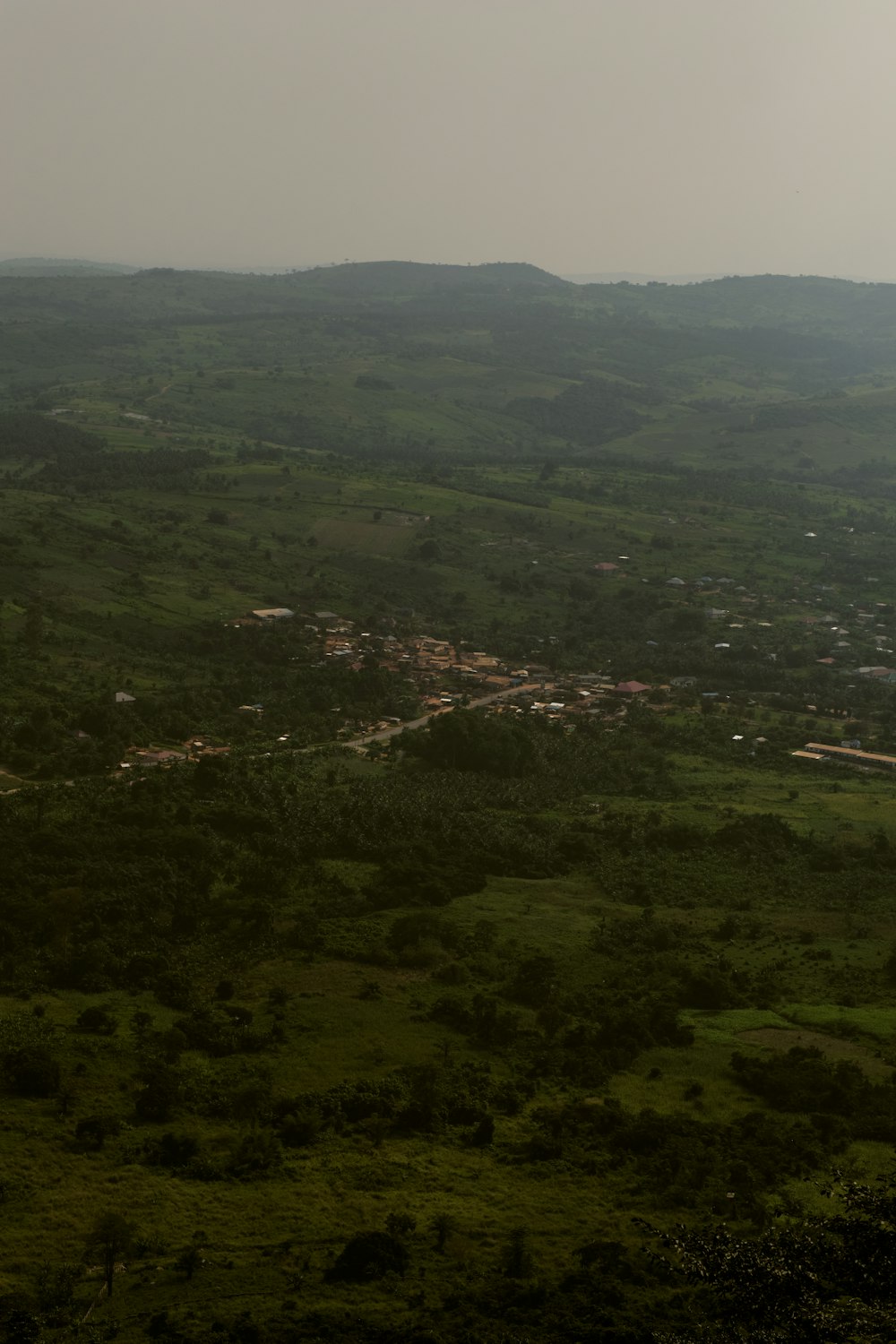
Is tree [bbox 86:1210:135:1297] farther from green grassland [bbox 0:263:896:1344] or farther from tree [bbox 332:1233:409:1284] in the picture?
tree [bbox 332:1233:409:1284]

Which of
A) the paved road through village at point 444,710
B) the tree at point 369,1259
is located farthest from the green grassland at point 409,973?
the paved road through village at point 444,710

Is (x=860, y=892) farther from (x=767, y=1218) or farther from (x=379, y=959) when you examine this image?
(x=767, y=1218)

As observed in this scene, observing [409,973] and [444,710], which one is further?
[444,710]

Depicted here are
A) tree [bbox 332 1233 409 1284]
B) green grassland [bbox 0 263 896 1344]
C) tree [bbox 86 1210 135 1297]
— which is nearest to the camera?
tree [bbox 86 1210 135 1297]

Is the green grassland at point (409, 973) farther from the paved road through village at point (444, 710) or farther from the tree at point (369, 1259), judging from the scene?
the paved road through village at point (444, 710)

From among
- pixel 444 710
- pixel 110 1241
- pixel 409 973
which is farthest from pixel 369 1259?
pixel 444 710

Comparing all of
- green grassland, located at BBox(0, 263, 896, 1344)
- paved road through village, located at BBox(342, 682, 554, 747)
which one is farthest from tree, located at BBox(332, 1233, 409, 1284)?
paved road through village, located at BBox(342, 682, 554, 747)

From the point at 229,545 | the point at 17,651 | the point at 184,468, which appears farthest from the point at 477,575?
the point at 17,651

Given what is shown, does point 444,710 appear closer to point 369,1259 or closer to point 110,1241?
point 369,1259
